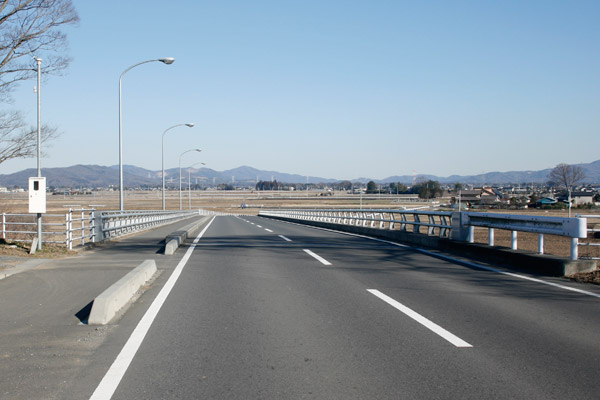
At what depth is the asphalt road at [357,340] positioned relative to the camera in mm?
4832

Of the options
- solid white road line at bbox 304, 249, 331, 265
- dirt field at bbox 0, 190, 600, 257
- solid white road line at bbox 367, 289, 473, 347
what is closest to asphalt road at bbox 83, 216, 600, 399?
solid white road line at bbox 367, 289, 473, 347

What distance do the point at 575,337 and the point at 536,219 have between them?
6343 mm

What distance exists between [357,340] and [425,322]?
133 centimetres

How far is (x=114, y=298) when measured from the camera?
7711mm

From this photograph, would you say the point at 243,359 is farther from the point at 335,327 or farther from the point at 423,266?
the point at 423,266

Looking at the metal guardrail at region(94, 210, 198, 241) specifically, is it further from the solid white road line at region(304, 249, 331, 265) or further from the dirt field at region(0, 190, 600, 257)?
the solid white road line at region(304, 249, 331, 265)

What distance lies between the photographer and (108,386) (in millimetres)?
4844

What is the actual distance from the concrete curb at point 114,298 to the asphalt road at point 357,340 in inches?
11.3

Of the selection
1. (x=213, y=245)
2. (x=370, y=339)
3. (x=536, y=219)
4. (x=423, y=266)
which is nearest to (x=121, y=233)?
(x=213, y=245)

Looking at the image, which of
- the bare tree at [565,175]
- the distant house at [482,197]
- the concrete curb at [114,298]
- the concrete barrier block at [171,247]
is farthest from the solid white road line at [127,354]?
the bare tree at [565,175]

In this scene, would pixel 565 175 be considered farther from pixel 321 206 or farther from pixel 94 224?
pixel 94 224

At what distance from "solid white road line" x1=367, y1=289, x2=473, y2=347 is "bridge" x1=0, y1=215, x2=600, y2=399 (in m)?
0.04

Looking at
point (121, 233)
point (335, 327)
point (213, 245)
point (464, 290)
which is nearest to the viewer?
point (335, 327)

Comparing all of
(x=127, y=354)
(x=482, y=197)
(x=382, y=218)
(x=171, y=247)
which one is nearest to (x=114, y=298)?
(x=127, y=354)
